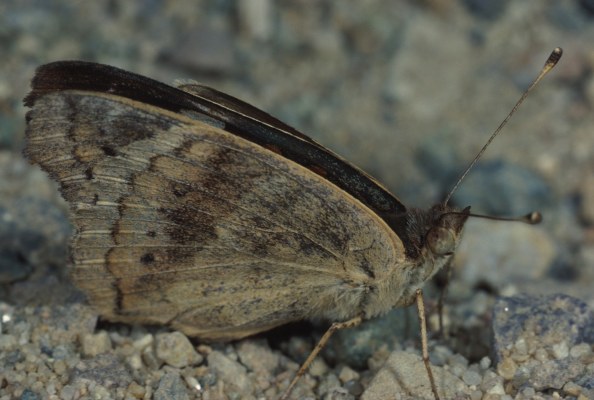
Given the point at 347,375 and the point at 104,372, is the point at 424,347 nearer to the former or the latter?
the point at 347,375

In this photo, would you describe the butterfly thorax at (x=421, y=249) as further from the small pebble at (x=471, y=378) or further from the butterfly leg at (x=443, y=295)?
the small pebble at (x=471, y=378)

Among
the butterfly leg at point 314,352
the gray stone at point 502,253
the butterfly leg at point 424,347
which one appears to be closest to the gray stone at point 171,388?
the butterfly leg at point 314,352

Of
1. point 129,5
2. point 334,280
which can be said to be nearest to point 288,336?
point 334,280

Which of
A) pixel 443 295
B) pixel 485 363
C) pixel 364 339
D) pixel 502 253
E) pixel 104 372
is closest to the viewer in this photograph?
pixel 104 372

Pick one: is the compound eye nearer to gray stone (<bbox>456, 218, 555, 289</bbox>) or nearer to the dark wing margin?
the dark wing margin

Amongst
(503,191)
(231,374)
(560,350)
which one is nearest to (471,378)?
(560,350)

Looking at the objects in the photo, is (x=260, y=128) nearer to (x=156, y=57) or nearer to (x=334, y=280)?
(x=334, y=280)
